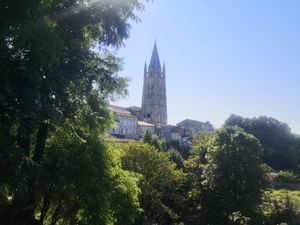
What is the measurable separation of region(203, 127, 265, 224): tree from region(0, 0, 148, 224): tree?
1462 cm

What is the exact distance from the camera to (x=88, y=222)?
55.6 feet

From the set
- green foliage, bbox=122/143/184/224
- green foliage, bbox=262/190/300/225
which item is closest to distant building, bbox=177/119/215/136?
green foliage, bbox=262/190/300/225

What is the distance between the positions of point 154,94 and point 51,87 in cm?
12206

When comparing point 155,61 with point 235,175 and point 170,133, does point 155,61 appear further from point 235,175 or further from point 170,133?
point 235,175

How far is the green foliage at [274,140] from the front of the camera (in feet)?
236

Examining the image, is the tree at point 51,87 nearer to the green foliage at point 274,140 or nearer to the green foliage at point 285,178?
the green foliage at point 285,178

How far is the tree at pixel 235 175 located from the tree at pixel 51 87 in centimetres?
1462

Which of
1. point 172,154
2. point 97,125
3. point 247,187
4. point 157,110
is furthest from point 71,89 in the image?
point 157,110

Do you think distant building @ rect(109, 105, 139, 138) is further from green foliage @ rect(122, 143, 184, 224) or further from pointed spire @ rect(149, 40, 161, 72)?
green foliage @ rect(122, 143, 184, 224)

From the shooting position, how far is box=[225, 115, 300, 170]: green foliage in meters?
71.9

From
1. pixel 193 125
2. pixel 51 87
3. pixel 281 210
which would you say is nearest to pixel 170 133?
pixel 193 125

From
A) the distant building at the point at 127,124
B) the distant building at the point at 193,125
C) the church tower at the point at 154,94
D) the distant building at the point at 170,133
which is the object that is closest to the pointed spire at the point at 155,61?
the church tower at the point at 154,94

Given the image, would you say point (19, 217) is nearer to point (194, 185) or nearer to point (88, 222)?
point (88, 222)

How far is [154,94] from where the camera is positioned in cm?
13625
